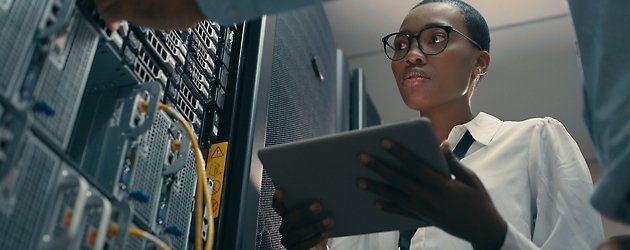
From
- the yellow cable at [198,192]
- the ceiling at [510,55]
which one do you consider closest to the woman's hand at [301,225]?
the yellow cable at [198,192]

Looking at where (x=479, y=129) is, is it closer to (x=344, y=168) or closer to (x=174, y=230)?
(x=344, y=168)

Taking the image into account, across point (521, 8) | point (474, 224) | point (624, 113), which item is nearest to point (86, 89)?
point (474, 224)

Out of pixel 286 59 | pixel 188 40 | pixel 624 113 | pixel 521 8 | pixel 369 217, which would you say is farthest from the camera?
pixel 521 8

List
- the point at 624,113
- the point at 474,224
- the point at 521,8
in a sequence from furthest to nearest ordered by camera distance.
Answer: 1. the point at 521,8
2. the point at 474,224
3. the point at 624,113

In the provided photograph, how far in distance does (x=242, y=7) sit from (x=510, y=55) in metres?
2.04

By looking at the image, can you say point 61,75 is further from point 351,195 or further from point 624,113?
point 624,113

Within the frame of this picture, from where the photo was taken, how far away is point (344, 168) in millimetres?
953

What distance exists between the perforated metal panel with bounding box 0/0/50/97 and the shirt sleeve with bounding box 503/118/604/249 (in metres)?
0.79

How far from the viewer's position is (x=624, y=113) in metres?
0.66

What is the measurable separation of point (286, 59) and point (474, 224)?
766 mm

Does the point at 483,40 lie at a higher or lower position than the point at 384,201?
higher

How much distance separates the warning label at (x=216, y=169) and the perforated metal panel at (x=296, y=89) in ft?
0.39

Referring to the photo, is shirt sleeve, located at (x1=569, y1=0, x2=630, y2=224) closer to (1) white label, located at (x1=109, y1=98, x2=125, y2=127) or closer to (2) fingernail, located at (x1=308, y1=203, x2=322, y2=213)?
(2) fingernail, located at (x1=308, y1=203, x2=322, y2=213)

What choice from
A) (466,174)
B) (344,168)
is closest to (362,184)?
(344,168)
